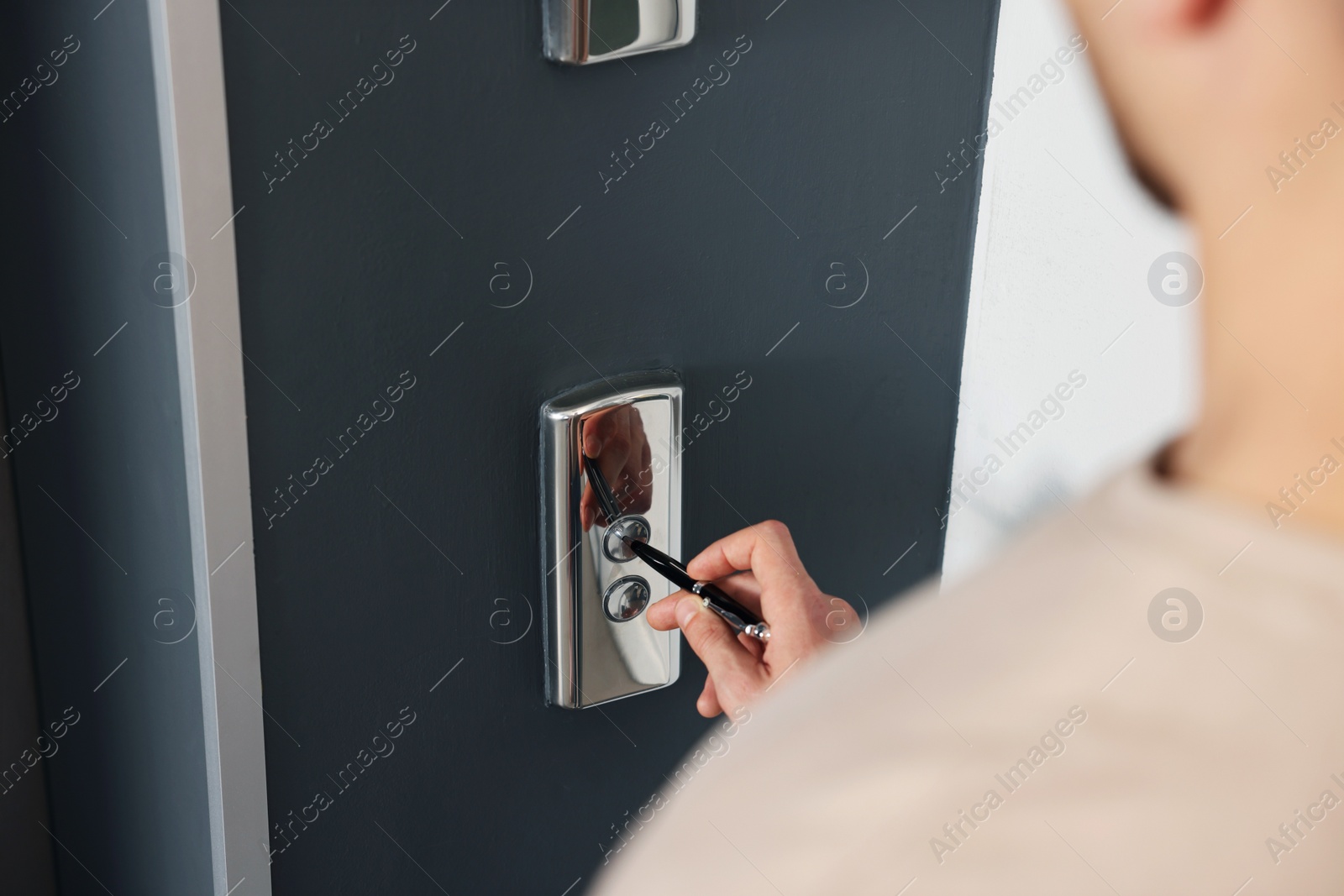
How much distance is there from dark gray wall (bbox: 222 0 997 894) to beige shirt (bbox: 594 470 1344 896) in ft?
1.96

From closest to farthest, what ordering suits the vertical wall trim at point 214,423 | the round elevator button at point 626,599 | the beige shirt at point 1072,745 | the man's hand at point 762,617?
the beige shirt at point 1072,745, the vertical wall trim at point 214,423, the man's hand at point 762,617, the round elevator button at point 626,599

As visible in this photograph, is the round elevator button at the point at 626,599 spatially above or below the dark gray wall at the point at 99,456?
below

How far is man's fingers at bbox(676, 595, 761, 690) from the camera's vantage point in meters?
0.83

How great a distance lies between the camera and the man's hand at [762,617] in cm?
82

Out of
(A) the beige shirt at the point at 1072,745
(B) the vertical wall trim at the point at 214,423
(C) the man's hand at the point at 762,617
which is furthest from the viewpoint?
(C) the man's hand at the point at 762,617

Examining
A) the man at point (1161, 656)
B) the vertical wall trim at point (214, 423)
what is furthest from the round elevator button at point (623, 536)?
the man at point (1161, 656)

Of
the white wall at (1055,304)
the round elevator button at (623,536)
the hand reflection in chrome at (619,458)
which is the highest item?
the hand reflection in chrome at (619,458)

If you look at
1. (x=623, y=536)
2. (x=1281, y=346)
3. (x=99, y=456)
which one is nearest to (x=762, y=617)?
(x=623, y=536)

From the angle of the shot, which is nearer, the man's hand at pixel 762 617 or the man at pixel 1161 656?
the man at pixel 1161 656

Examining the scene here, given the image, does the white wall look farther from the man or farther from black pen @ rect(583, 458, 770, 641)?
the man

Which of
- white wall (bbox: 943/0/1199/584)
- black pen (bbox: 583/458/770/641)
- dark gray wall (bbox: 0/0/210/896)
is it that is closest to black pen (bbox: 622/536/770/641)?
black pen (bbox: 583/458/770/641)

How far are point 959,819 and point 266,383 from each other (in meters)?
0.64

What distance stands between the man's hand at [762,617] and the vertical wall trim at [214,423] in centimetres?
31

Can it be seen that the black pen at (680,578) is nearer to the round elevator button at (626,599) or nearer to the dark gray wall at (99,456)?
the round elevator button at (626,599)
